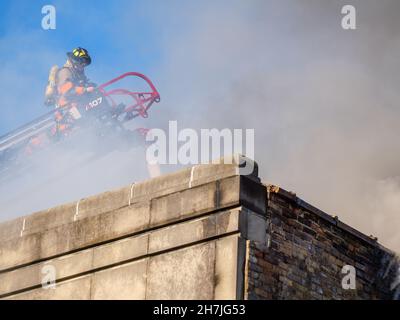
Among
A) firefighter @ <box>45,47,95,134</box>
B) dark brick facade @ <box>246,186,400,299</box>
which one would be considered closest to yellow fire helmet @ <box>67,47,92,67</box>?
firefighter @ <box>45,47,95,134</box>

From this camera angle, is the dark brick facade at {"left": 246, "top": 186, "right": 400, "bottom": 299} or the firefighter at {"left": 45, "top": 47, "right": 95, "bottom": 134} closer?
the dark brick facade at {"left": 246, "top": 186, "right": 400, "bottom": 299}

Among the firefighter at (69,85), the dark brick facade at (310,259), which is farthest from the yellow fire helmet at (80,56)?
the dark brick facade at (310,259)

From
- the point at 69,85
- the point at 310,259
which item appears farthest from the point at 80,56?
the point at 310,259

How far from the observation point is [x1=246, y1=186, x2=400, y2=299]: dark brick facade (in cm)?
1133

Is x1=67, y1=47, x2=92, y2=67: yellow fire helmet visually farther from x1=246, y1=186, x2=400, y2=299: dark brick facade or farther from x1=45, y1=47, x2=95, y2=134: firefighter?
x1=246, y1=186, x2=400, y2=299: dark brick facade

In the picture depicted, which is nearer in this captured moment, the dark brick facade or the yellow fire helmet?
the dark brick facade

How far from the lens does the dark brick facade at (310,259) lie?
11.3 m

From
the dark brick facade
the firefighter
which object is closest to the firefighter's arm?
the firefighter

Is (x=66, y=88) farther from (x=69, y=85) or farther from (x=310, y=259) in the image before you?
(x=310, y=259)

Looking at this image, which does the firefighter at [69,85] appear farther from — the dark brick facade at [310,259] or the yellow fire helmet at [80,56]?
the dark brick facade at [310,259]

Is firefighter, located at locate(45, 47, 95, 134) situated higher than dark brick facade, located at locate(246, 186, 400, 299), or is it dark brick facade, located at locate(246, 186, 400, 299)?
firefighter, located at locate(45, 47, 95, 134)

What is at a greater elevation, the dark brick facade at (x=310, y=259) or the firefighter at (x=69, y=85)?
the firefighter at (x=69, y=85)
